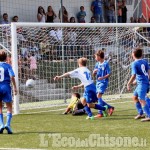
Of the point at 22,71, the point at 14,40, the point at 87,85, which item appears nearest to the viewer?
the point at 87,85

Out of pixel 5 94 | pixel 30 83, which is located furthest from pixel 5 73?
pixel 30 83

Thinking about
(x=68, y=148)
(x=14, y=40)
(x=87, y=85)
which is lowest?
(x=68, y=148)

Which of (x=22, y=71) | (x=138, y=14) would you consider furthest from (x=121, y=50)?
(x=138, y=14)

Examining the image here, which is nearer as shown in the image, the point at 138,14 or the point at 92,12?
the point at 92,12

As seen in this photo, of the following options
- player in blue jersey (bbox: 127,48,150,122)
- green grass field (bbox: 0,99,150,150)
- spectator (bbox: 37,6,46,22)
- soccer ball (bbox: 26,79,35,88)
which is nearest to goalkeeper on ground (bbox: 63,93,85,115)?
green grass field (bbox: 0,99,150,150)

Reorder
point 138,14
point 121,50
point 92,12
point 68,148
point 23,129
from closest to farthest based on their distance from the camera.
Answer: point 68,148
point 23,129
point 121,50
point 92,12
point 138,14

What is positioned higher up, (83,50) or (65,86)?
(83,50)

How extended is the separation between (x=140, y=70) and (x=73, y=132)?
2465 millimetres

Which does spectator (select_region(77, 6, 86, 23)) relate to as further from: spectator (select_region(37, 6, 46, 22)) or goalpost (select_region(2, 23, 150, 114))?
goalpost (select_region(2, 23, 150, 114))

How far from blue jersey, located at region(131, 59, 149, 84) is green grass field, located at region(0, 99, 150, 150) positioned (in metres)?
0.94

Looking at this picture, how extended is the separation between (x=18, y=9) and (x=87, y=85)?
9.70 m

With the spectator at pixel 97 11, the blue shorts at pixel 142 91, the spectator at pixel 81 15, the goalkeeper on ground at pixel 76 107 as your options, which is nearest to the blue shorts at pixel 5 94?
the blue shorts at pixel 142 91

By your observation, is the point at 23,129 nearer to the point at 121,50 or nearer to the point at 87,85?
the point at 87,85

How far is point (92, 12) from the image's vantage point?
24.1 m
